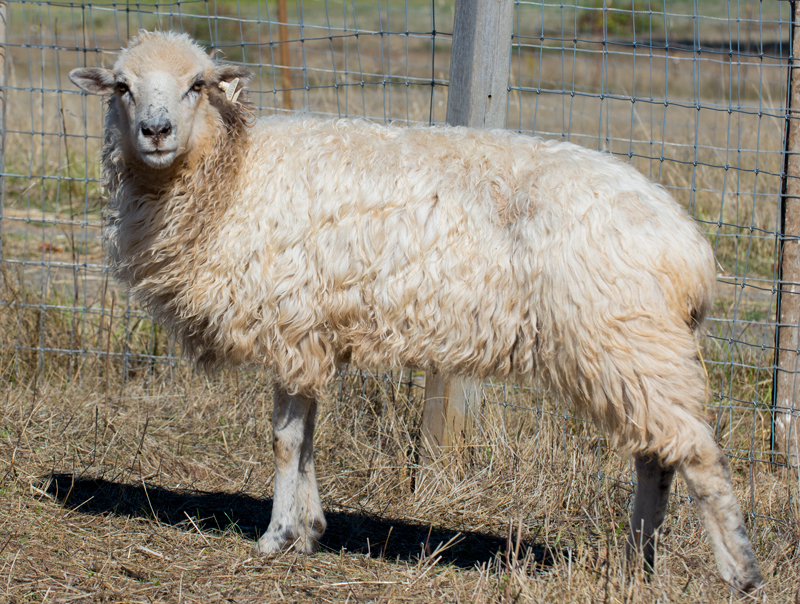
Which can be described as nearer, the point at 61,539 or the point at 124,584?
the point at 124,584

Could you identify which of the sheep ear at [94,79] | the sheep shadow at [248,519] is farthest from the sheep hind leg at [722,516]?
the sheep ear at [94,79]

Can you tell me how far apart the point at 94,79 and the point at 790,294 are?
138 inches

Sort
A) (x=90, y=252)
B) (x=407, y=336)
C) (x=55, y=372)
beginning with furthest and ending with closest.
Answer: (x=90, y=252), (x=55, y=372), (x=407, y=336)

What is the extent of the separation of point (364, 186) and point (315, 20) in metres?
26.3

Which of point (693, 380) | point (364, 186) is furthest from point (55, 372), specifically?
point (693, 380)

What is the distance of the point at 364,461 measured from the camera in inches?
165

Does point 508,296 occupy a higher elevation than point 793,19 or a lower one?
lower

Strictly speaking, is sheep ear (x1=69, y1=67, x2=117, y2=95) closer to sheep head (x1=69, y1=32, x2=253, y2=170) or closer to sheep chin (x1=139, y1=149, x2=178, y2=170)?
sheep head (x1=69, y1=32, x2=253, y2=170)

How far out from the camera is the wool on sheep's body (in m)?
2.72

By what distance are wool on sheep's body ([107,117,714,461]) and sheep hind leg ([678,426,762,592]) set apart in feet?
0.41

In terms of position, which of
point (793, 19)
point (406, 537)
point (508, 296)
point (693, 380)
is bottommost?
point (406, 537)

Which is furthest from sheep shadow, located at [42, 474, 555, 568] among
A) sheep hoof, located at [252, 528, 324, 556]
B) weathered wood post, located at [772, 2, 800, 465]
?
weathered wood post, located at [772, 2, 800, 465]

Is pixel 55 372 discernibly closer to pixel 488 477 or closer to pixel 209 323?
pixel 209 323

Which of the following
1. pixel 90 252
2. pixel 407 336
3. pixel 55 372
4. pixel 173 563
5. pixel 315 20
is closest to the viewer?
pixel 407 336
